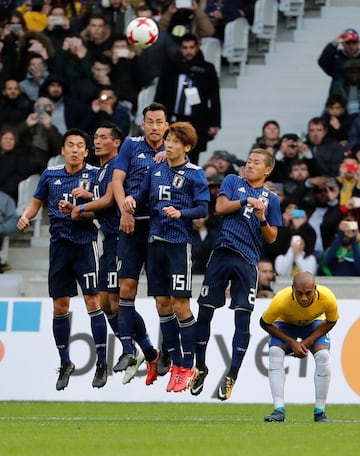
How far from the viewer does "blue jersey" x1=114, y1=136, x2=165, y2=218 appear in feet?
60.2

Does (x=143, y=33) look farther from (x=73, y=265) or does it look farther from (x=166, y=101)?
(x=166, y=101)

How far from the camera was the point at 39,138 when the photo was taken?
2659 cm

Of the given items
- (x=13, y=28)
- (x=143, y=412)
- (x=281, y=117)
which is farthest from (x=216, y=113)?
(x=143, y=412)

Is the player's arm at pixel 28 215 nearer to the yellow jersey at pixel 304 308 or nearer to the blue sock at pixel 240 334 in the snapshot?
the blue sock at pixel 240 334

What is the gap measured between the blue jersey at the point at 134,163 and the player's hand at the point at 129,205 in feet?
1.70

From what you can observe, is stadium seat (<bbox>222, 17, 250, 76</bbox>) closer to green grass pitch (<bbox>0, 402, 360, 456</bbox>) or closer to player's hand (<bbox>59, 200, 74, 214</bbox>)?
green grass pitch (<bbox>0, 402, 360, 456</bbox>)

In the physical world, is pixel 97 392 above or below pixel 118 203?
below

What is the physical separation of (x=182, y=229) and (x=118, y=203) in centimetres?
72

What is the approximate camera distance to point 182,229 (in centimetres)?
1798

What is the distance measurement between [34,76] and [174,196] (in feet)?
34.5

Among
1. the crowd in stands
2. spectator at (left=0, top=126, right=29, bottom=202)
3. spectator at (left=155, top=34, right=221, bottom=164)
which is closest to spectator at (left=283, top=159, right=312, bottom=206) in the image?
the crowd in stands

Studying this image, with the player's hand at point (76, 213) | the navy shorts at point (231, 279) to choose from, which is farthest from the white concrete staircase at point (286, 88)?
the navy shorts at point (231, 279)

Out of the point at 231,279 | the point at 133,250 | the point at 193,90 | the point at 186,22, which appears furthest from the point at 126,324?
the point at 186,22

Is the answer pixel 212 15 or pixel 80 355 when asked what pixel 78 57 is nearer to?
pixel 212 15
